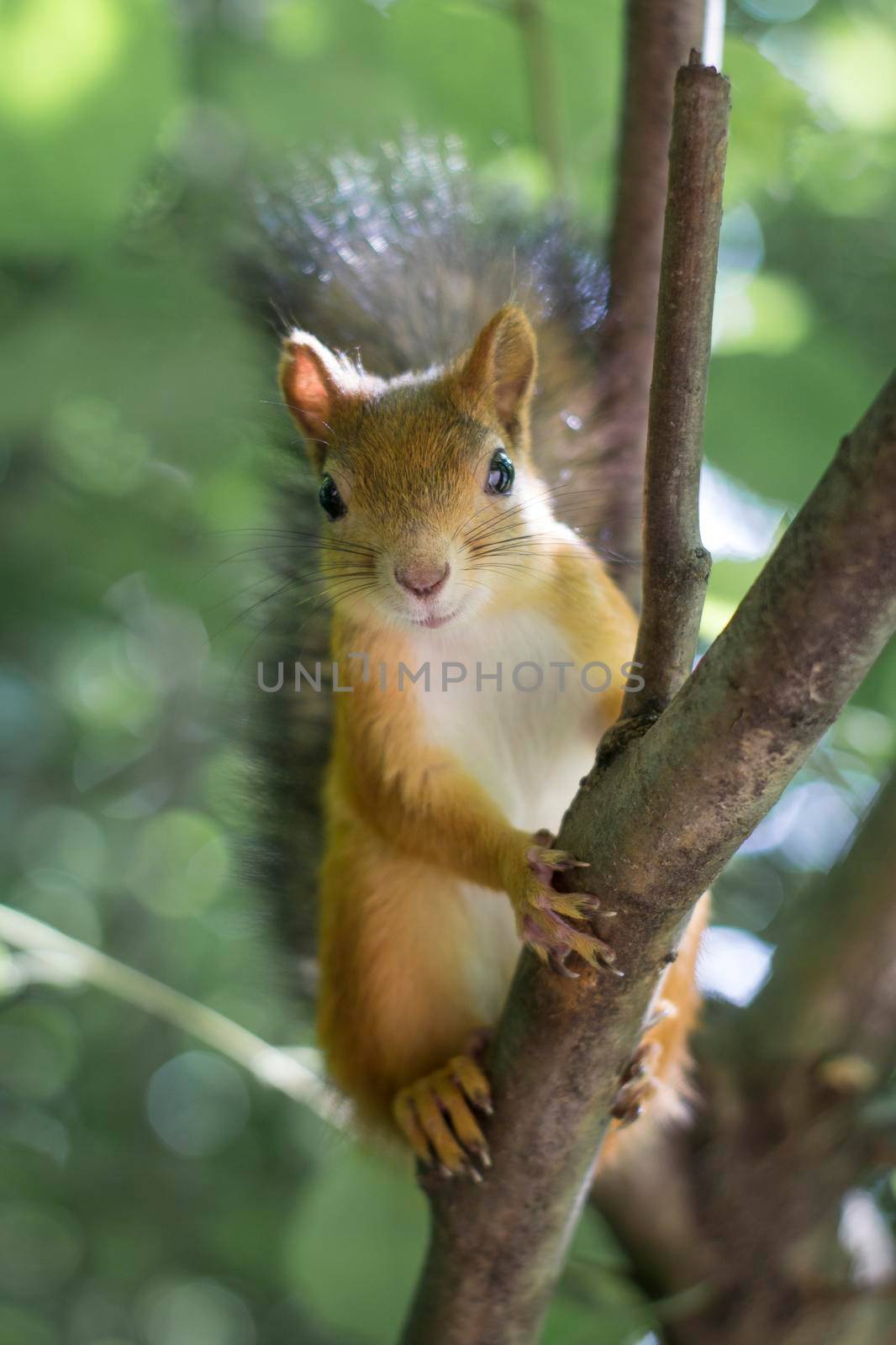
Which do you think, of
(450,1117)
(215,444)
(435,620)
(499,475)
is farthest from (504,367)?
(450,1117)

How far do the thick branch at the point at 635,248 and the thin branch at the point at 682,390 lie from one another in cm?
66

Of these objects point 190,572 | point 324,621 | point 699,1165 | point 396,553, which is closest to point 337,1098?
point 699,1165

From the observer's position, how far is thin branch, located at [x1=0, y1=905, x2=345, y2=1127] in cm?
139

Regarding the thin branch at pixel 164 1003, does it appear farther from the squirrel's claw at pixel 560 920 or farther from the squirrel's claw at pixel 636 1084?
the squirrel's claw at pixel 560 920

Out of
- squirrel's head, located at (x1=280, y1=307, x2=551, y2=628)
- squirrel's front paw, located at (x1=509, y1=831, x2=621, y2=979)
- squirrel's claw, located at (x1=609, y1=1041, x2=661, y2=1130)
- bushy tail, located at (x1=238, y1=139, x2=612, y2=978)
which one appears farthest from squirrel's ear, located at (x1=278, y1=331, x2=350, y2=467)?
squirrel's claw, located at (x1=609, y1=1041, x2=661, y2=1130)

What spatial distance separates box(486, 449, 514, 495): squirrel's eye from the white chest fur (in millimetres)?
132

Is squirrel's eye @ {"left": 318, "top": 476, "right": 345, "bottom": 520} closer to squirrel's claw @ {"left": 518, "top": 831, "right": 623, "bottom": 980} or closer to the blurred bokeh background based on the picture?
the blurred bokeh background

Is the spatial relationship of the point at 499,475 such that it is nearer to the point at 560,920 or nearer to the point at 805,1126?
the point at 560,920

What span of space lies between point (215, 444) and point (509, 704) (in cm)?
55

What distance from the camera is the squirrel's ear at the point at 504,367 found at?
122cm

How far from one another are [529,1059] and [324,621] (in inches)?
27.6

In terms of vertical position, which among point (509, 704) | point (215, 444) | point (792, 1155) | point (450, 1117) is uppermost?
point (215, 444)

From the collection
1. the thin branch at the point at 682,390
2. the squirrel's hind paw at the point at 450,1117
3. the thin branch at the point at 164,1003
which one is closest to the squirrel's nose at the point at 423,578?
the thin branch at the point at 682,390

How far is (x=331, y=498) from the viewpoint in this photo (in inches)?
48.8
